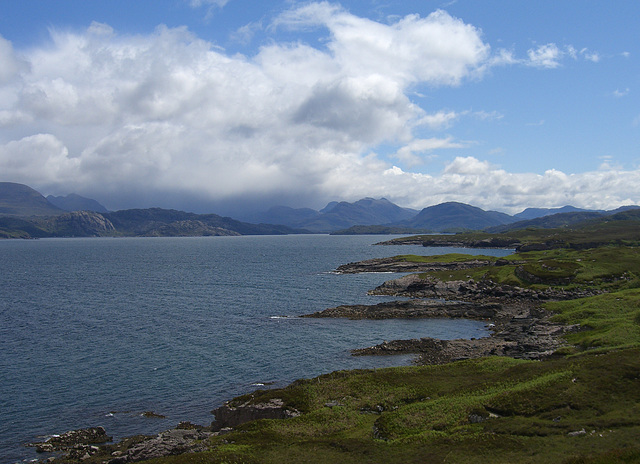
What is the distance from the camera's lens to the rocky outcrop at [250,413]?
4084 centimetres

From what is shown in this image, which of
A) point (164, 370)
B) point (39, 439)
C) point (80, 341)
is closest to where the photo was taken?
point (39, 439)

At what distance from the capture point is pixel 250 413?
41.3 meters

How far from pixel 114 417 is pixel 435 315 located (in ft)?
226

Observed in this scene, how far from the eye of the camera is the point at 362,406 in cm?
4138

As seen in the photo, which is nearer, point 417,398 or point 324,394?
point 417,398

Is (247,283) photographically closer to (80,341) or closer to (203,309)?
(203,309)

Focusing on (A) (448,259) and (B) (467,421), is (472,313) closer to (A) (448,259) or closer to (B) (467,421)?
(B) (467,421)

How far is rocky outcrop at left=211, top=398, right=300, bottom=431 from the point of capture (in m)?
40.8

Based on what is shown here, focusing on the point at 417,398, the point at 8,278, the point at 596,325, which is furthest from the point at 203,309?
the point at 8,278

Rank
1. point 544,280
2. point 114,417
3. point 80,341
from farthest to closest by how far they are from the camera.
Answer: point 544,280
point 80,341
point 114,417

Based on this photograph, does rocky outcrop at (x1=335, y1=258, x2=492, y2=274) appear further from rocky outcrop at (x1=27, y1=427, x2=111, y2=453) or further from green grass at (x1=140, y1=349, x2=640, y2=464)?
rocky outcrop at (x1=27, y1=427, x2=111, y2=453)

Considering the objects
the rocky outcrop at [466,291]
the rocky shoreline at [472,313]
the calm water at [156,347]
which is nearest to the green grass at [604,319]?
the rocky shoreline at [472,313]

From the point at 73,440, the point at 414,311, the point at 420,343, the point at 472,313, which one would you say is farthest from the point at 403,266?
the point at 73,440

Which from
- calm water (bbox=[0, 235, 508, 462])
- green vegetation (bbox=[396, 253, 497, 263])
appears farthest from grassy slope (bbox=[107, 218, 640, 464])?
green vegetation (bbox=[396, 253, 497, 263])
